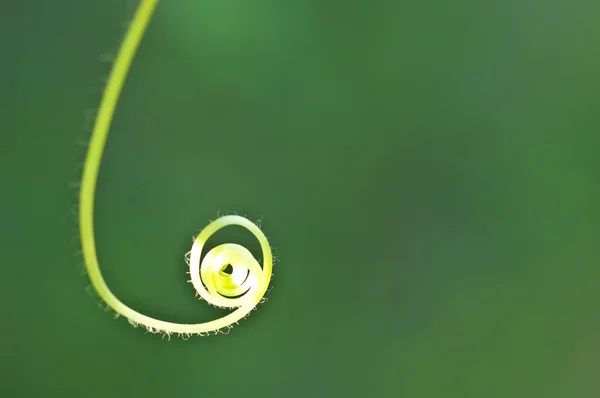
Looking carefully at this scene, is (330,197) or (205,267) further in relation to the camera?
(330,197)

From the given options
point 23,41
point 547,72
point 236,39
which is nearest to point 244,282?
point 236,39

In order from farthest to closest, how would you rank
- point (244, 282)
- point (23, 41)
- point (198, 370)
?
point (198, 370) < point (23, 41) < point (244, 282)

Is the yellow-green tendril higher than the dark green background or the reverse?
the reverse

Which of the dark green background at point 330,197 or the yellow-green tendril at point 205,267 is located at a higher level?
the dark green background at point 330,197

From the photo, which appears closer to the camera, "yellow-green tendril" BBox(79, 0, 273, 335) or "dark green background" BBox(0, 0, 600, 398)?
"yellow-green tendril" BBox(79, 0, 273, 335)

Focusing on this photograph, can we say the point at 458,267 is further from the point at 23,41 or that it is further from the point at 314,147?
the point at 23,41

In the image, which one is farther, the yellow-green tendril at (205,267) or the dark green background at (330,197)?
the dark green background at (330,197)

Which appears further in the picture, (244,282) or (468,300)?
(468,300)

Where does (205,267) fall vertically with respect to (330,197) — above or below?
below
